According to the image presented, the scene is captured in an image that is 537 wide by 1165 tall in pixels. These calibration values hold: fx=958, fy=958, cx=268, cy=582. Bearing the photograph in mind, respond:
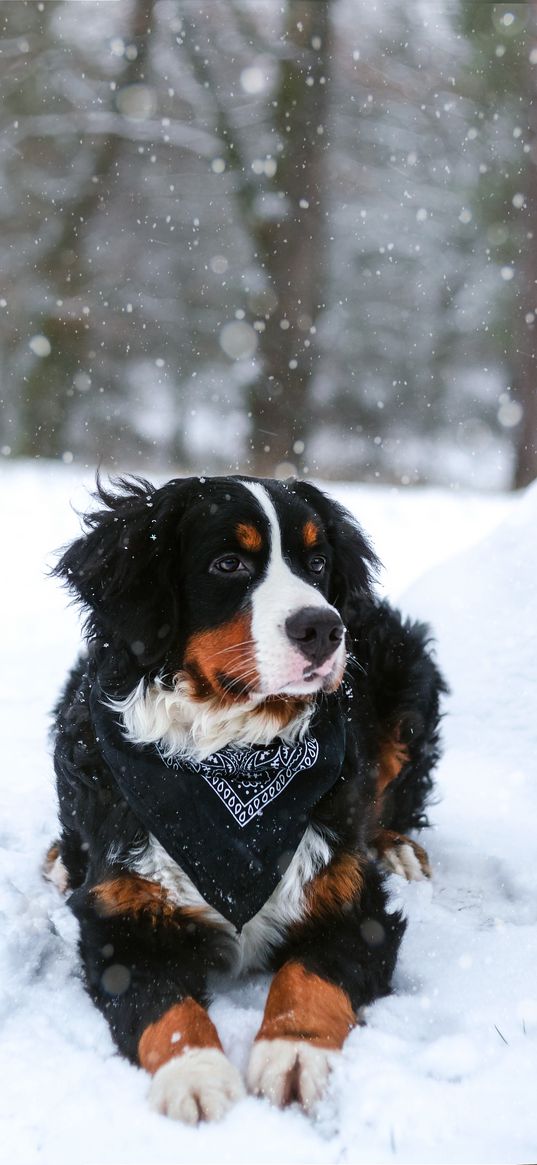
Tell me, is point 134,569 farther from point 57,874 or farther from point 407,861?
point 407,861

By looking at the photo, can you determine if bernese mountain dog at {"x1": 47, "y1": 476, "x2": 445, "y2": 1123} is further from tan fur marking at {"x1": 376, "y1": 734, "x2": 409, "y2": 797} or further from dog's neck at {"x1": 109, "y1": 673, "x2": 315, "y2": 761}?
tan fur marking at {"x1": 376, "y1": 734, "x2": 409, "y2": 797}

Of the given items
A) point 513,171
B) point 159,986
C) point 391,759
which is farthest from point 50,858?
point 513,171

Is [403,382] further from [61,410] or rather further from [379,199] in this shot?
[61,410]

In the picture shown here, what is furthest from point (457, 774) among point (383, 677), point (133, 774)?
point (133, 774)

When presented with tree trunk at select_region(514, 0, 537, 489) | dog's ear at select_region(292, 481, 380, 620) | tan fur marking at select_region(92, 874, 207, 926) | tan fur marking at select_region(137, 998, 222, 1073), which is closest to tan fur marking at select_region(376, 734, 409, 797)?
dog's ear at select_region(292, 481, 380, 620)

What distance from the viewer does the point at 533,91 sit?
1173 centimetres

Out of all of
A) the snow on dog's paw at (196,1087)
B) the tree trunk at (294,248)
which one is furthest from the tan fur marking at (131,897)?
the tree trunk at (294,248)

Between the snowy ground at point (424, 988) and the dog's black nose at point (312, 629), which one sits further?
the dog's black nose at point (312, 629)

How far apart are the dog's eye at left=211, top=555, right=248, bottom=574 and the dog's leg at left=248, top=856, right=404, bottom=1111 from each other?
93cm

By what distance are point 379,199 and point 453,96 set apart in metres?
1.58

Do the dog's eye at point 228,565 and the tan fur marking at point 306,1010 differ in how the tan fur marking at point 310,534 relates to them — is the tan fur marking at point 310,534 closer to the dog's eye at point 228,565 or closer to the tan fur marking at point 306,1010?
the dog's eye at point 228,565

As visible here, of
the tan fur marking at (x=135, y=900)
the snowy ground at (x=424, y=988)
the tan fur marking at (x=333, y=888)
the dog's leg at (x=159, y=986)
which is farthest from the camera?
the tan fur marking at (x=333, y=888)

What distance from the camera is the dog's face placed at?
2648 millimetres

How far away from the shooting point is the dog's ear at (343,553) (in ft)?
11.2
